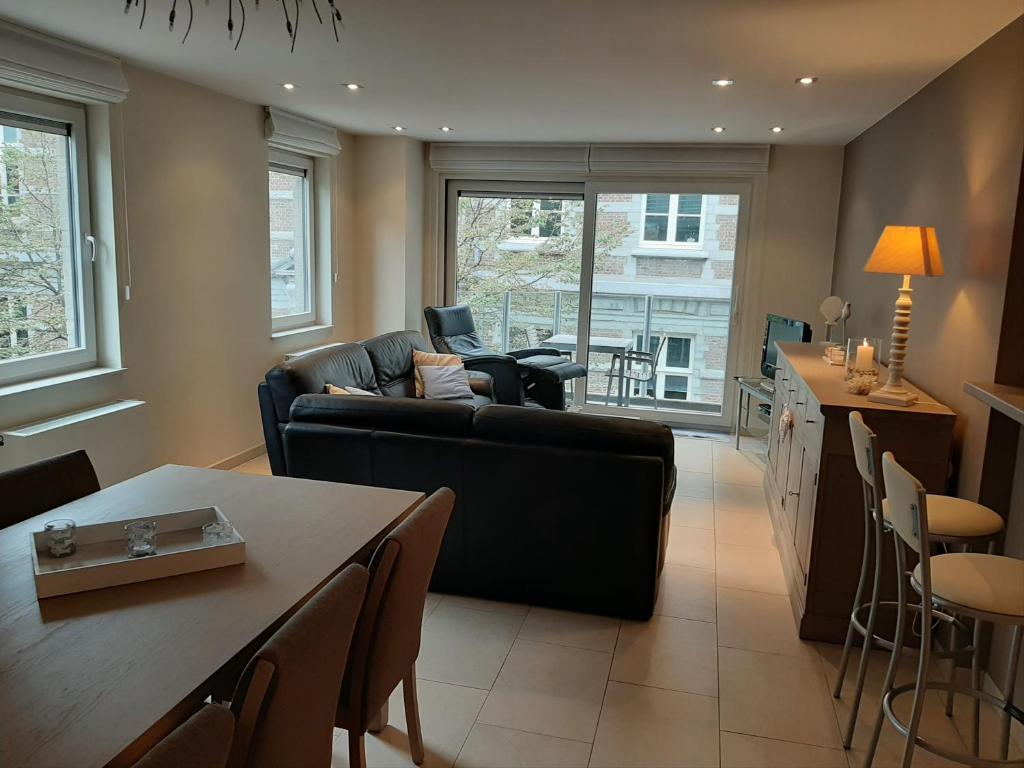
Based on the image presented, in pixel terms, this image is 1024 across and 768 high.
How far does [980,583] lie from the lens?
1.86 m

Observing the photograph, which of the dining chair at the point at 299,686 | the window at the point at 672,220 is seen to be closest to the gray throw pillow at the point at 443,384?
the window at the point at 672,220

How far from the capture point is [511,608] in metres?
3.18

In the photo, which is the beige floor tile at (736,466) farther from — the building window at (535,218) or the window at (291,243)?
the window at (291,243)

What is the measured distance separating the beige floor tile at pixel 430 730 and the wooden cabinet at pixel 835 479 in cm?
136

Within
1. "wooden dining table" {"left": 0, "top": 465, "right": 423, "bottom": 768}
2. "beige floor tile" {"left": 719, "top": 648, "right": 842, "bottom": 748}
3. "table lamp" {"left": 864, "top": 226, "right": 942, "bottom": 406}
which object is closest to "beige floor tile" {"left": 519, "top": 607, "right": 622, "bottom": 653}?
"beige floor tile" {"left": 719, "top": 648, "right": 842, "bottom": 748}

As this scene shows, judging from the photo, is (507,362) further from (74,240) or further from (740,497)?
(74,240)

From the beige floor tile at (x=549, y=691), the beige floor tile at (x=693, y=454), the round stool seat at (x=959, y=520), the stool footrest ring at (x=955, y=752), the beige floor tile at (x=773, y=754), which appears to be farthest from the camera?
the beige floor tile at (x=693, y=454)

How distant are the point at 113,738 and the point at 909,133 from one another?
4.30 meters

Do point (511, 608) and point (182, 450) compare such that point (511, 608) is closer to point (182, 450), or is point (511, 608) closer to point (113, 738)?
point (113, 738)

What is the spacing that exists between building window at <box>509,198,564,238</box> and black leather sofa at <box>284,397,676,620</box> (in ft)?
13.0

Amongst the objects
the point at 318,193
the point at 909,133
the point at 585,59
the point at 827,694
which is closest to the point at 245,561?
the point at 827,694

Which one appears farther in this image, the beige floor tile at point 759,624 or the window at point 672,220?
the window at point 672,220

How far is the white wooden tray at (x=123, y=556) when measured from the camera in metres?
1.62

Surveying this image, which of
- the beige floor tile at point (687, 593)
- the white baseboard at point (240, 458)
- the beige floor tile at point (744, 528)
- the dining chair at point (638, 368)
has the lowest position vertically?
the beige floor tile at point (687, 593)
